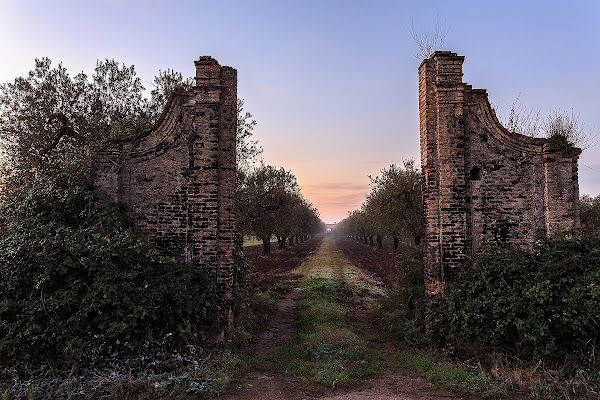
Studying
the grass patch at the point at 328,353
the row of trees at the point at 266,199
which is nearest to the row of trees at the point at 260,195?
the row of trees at the point at 266,199

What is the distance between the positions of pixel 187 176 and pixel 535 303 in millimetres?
7762

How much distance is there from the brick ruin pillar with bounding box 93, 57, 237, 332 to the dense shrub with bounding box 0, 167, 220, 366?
0.47m

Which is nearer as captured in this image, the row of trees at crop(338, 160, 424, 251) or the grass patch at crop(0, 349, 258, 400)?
the grass patch at crop(0, 349, 258, 400)

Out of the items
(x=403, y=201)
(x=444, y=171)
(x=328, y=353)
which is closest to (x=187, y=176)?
(x=328, y=353)

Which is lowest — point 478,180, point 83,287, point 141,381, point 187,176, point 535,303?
point 141,381

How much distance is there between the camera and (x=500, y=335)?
621 cm

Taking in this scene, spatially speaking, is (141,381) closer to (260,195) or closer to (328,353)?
(328,353)

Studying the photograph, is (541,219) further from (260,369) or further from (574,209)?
(260,369)

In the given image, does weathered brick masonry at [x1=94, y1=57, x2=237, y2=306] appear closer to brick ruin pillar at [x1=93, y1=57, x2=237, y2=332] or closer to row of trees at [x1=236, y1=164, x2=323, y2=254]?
brick ruin pillar at [x1=93, y1=57, x2=237, y2=332]

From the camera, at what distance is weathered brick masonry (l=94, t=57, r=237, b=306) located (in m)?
7.72

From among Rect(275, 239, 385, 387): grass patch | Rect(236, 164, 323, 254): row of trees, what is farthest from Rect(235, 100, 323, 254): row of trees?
Rect(275, 239, 385, 387): grass patch

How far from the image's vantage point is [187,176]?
7.86 metres

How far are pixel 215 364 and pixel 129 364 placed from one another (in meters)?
1.55

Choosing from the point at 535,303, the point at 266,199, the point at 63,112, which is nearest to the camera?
the point at 535,303
